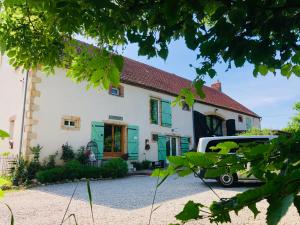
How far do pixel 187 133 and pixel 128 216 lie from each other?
1535 centimetres

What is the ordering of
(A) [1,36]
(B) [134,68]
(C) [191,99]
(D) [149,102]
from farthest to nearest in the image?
(B) [134,68] < (D) [149,102] < (C) [191,99] < (A) [1,36]

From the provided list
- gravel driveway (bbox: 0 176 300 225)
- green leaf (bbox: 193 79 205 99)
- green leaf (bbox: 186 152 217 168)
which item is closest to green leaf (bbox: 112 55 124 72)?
green leaf (bbox: 186 152 217 168)

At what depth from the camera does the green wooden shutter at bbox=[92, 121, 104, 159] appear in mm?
14797

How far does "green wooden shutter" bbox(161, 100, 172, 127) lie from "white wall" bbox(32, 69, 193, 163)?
674 millimetres

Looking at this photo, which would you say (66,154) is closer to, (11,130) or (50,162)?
(50,162)

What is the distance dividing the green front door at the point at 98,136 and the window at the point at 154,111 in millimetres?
4040

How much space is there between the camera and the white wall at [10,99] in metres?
13.8

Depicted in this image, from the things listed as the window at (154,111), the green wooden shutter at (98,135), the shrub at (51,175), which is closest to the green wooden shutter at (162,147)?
the window at (154,111)

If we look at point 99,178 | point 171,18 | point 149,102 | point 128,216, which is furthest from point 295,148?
point 149,102

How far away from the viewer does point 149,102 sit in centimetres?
1827

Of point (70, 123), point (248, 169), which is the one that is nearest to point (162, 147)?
point (70, 123)

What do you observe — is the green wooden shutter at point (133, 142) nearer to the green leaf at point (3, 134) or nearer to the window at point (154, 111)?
the window at point (154, 111)

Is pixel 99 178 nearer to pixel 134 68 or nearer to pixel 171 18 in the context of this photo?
pixel 134 68

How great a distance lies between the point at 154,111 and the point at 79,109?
5692 millimetres
